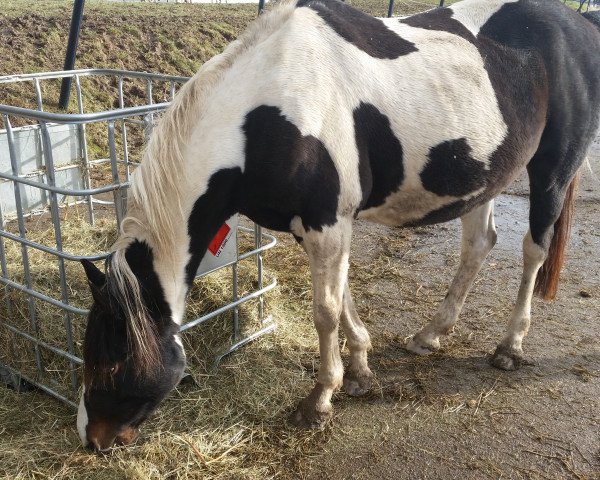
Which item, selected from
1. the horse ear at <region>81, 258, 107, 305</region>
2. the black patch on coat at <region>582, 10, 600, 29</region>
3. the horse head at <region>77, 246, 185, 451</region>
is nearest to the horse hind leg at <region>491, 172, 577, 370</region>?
the black patch on coat at <region>582, 10, 600, 29</region>

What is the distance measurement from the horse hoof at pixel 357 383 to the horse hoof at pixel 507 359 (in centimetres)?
77

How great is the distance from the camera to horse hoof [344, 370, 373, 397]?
3008 millimetres

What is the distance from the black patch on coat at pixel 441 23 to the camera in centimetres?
279

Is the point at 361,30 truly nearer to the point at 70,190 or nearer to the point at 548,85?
the point at 548,85

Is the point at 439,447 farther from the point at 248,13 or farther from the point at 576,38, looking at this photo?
the point at 248,13

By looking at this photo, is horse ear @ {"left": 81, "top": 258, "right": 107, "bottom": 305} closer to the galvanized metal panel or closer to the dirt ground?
the dirt ground

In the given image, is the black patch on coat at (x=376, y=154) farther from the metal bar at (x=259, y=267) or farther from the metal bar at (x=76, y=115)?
the metal bar at (x=76, y=115)

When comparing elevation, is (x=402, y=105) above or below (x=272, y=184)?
above

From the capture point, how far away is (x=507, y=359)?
326cm

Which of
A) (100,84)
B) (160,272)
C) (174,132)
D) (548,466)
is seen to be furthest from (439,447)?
(100,84)

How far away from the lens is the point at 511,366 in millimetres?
3248

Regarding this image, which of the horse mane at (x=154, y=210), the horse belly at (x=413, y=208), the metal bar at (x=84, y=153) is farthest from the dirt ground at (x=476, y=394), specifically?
the metal bar at (x=84, y=153)

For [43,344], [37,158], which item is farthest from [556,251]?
[37,158]

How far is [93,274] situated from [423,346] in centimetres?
204
